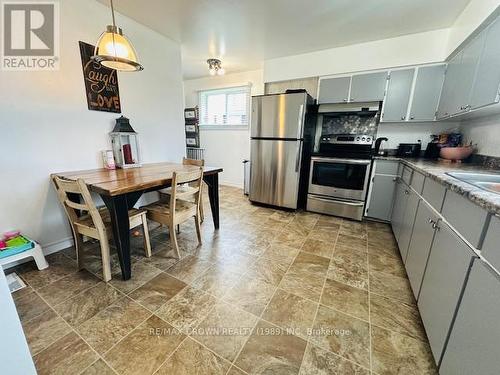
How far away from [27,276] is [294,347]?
219 centimetres

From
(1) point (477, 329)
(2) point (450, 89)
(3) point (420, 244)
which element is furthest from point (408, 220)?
(2) point (450, 89)

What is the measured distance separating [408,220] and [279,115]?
2.11 metres

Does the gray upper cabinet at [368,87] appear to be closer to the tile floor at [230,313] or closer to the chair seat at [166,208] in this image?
the tile floor at [230,313]

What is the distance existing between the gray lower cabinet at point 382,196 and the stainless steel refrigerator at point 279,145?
1.03 meters

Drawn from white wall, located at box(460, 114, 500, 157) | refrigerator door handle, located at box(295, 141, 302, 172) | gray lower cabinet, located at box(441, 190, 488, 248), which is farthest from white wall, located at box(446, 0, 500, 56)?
refrigerator door handle, located at box(295, 141, 302, 172)

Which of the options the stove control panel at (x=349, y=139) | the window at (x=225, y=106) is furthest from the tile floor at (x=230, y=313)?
the window at (x=225, y=106)

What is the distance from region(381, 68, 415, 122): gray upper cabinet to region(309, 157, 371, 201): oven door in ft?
2.65

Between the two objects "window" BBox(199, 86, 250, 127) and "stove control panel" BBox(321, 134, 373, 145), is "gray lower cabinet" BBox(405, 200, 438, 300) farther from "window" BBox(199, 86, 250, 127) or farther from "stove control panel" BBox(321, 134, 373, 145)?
"window" BBox(199, 86, 250, 127)

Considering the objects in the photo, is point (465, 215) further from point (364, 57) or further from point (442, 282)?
point (364, 57)

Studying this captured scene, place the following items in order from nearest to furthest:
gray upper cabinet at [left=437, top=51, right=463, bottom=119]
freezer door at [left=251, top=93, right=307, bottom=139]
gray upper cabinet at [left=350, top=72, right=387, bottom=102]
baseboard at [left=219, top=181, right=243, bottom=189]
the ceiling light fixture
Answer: gray upper cabinet at [left=437, top=51, right=463, bottom=119]
gray upper cabinet at [left=350, top=72, right=387, bottom=102]
freezer door at [left=251, top=93, right=307, bottom=139]
the ceiling light fixture
baseboard at [left=219, top=181, right=243, bottom=189]

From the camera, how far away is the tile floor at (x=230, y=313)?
1.10m

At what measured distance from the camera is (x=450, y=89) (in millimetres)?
2361

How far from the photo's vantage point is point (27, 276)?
1.71 m

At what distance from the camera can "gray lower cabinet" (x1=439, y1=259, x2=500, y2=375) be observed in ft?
2.32
